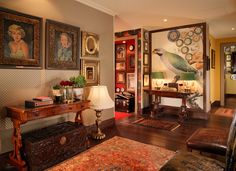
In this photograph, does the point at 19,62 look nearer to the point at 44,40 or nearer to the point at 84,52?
the point at 44,40

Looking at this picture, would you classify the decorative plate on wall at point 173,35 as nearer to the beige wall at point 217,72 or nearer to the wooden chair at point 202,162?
the beige wall at point 217,72

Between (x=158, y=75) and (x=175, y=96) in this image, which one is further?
(x=158, y=75)

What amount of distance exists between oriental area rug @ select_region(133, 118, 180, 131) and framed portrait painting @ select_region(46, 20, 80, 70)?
2.17m

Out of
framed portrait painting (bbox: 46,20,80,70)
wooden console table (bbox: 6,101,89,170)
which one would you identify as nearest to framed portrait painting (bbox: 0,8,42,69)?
framed portrait painting (bbox: 46,20,80,70)

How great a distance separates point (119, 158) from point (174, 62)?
3.72 metres

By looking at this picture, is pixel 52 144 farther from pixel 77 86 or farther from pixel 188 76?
pixel 188 76

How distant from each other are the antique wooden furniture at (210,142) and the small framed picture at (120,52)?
436 cm

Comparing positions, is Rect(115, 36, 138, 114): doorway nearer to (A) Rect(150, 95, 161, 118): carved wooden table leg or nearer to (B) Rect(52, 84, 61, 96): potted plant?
(A) Rect(150, 95, 161, 118): carved wooden table leg

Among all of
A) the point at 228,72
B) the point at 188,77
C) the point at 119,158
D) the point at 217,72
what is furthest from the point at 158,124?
the point at 228,72

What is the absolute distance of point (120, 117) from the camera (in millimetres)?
5148

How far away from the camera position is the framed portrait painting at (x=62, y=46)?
294 centimetres

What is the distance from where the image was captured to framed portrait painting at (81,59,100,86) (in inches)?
142

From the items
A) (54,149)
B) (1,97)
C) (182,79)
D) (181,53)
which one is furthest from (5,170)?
(181,53)

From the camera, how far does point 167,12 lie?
419 centimetres
